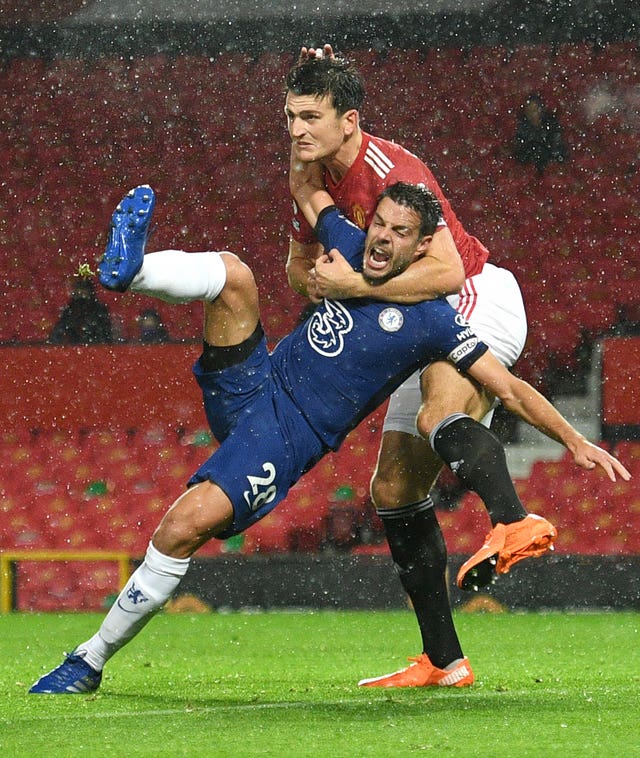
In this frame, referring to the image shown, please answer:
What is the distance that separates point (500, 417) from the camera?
9.27 meters

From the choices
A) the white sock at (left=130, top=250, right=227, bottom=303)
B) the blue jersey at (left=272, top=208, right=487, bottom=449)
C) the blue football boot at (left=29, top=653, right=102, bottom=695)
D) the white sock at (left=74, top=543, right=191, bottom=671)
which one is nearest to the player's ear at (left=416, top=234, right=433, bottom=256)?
the blue jersey at (left=272, top=208, right=487, bottom=449)

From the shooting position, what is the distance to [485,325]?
3875 millimetres

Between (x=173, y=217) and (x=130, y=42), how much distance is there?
5.50ft

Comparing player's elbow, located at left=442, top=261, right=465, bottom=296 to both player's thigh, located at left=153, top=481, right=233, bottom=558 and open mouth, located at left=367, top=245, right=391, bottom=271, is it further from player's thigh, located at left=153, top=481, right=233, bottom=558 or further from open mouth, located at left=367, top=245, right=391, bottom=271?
player's thigh, located at left=153, top=481, right=233, bottom=558

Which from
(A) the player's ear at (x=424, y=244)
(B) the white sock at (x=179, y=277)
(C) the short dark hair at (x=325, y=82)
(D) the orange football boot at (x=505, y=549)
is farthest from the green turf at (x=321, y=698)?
(C) the short dark hair at (x=325, y=82)

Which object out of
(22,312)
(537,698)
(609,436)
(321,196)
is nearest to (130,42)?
(22,312)

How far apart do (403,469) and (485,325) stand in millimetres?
476

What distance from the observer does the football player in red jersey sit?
11.4ft

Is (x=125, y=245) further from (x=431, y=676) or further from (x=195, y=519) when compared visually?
(x=431, y=676)

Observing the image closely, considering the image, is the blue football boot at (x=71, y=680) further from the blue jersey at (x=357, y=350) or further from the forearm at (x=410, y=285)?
the forearm at (x=410, y=285)

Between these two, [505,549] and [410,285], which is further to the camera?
[410,285]

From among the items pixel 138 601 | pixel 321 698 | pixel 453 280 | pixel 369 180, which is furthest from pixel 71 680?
pixel 369 180

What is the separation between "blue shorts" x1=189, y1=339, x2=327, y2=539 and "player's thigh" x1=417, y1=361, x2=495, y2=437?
296mm

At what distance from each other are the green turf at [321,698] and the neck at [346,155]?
4.83 feet
